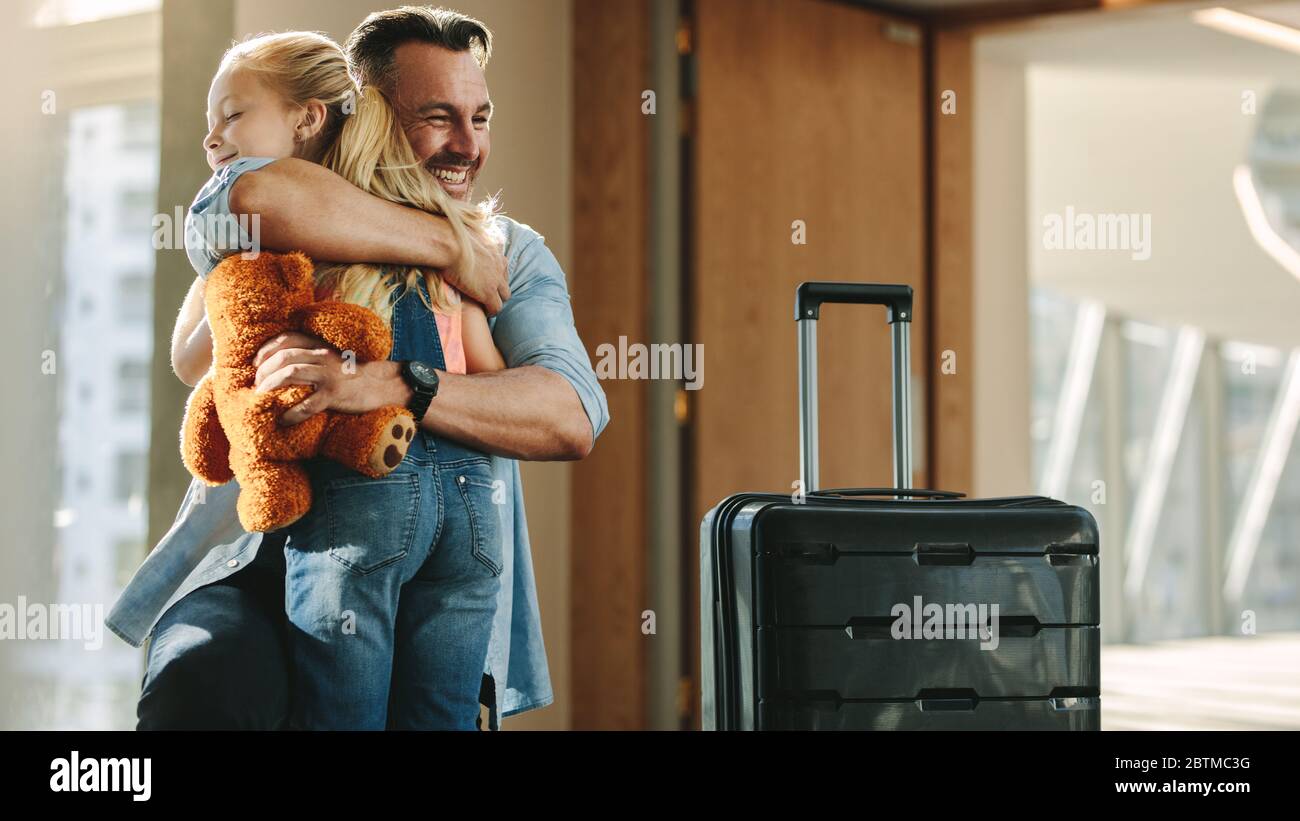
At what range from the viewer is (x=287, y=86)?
1.95m

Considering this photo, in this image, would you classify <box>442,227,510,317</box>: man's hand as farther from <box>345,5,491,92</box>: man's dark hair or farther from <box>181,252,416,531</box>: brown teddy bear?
<box>345,5,491,92</box>: man's dark hair

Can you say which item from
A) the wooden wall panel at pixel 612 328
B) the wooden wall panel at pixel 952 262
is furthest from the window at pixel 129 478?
the wooden wall panel at pixel 952 262

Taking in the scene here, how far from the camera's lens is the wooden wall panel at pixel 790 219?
3.41 m

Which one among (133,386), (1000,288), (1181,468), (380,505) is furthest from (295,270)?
(1181,468)

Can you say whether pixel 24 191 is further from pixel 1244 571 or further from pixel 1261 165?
pixel 1244 571

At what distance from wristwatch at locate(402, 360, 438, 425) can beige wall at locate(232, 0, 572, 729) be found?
1.11 m

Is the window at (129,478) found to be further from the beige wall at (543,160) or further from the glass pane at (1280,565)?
the glass pane at (1280,565)

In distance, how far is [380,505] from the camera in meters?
1.83

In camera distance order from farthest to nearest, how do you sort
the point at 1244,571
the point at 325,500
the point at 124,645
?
the point at 1244,571, the point at 124,645, the point at 325,500

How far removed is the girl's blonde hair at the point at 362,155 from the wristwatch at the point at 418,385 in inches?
3.2

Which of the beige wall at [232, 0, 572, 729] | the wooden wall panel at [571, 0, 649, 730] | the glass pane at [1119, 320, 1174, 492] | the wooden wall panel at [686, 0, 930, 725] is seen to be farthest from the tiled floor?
the beige wall at [232, 0, 572, 729]

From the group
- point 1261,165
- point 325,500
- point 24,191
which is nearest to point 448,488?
point 325,500
